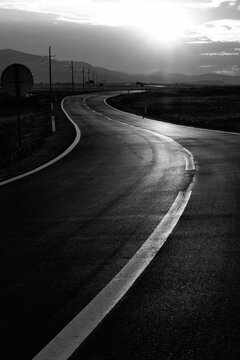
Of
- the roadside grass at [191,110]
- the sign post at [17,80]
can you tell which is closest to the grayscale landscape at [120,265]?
the sign post at [17,80]

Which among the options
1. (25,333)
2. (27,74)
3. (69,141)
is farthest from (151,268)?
(69,141)

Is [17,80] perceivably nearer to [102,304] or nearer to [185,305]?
[102,304]

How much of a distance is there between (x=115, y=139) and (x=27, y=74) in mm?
5595

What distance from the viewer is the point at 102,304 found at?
3906 mm

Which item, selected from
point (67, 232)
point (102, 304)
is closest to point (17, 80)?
point (67, 232)

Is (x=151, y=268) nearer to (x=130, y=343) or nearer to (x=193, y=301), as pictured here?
(x=193, y=301)

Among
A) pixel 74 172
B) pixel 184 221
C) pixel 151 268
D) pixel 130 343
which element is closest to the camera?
pixel 130 343

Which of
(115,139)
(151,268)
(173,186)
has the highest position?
(151,268)

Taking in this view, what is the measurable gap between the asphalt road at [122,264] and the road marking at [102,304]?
0.21 feet

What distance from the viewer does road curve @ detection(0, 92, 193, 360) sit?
3.74 m

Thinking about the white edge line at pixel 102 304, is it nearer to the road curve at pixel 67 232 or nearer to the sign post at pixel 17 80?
the road curve at pixel 67 232

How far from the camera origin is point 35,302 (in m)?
3.96

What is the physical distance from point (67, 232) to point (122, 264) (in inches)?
56.5

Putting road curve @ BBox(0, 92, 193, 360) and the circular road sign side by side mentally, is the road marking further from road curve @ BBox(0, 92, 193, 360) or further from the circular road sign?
the circular road sign
